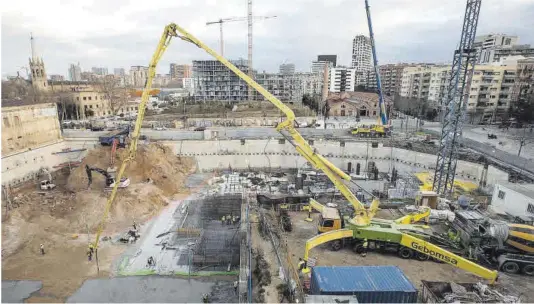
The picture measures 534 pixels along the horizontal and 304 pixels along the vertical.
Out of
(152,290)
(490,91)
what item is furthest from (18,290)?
(490,91)

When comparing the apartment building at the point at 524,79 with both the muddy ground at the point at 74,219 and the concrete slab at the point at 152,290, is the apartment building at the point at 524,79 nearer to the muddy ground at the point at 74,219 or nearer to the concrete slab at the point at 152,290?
the muddy ground at the point at 74,219

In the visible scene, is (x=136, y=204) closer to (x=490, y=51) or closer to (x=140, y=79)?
(x=490, y=51)

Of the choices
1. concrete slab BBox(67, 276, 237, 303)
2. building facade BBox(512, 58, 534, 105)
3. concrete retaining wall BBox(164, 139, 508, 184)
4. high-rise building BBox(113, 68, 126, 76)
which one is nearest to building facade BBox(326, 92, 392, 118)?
building facade BBox(512, 58, 534, 105)

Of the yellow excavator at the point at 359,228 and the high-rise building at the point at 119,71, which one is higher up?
the high-rise building at the point at 119,71

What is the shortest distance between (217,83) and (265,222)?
169 ft

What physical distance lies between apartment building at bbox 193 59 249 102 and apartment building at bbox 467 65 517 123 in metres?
37.7

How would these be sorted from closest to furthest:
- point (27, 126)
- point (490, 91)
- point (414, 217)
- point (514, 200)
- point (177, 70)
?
point (414, 217), point (514, 200), point (27, 126), point (490, 91), point (177, 70)

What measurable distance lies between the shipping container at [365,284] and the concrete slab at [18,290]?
1069 cm

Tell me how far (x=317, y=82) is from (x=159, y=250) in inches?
2539

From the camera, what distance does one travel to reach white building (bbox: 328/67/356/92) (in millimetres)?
75375

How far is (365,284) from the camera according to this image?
8.45m

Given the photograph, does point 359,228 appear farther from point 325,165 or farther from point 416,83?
Answer: point 416,83

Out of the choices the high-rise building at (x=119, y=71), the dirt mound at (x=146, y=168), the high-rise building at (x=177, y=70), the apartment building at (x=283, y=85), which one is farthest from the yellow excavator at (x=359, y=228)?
the high-rise building at (x=119, y=71)

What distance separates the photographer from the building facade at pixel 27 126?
914 inches
